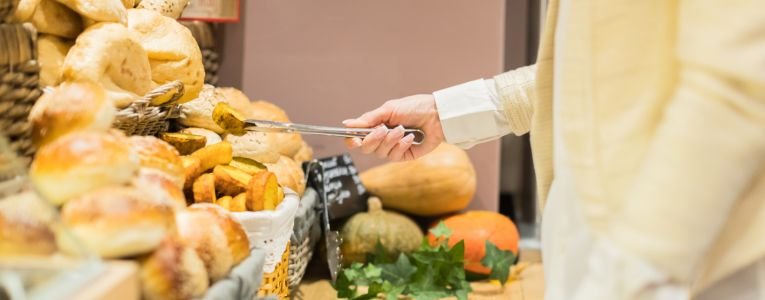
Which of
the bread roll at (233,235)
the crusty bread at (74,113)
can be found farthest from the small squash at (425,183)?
the crusty bread at (74,113)

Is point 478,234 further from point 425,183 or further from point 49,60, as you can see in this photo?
point 49,60

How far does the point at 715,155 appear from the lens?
2.42 ft

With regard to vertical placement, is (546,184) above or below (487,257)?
above

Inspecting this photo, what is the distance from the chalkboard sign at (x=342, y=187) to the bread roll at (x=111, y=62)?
0.74 m

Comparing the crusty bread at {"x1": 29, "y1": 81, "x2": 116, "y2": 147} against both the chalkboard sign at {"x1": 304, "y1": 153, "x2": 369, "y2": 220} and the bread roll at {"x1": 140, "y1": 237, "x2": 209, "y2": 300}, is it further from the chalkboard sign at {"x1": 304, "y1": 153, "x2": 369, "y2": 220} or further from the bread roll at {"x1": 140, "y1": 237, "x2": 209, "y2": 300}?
the chalkboard sign at {"x1": 304, "y1": 153, "x2": 369, "y2": 220}

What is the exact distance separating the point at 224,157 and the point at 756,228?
2.71 ft

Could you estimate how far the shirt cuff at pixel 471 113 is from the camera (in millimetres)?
1465

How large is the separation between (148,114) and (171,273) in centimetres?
56

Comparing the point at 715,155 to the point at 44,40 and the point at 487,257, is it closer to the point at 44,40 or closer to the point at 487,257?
the point at 44,40

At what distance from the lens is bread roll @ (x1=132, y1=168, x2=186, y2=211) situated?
0.77m

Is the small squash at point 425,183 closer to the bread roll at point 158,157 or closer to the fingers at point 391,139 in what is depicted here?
the fingers at point 391,139

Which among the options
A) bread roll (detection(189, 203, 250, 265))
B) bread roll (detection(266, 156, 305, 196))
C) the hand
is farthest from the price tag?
bread roll (detection(189, 203, 250, 265))

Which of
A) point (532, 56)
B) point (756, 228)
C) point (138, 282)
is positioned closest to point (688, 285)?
point (756, 228)

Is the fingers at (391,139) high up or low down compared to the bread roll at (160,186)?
down
